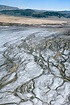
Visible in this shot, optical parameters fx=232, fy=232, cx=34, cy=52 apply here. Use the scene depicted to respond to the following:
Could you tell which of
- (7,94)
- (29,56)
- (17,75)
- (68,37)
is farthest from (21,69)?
(68,37)

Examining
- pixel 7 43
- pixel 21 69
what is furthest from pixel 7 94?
pixel 7 43

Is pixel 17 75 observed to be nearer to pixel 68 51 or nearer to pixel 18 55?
pixel 18 55

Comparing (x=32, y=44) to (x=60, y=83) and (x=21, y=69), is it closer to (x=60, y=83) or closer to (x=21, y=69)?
(x=21, y=69)

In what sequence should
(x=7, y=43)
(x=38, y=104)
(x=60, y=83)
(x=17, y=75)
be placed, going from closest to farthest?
(x=38, y=104), (x=60, y=83), (x=17, y=75), (x=7, y=43)

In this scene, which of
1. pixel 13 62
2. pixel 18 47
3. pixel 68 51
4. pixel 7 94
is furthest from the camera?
pixel 18 47

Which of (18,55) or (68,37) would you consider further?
(68,37)

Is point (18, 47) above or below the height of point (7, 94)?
above
